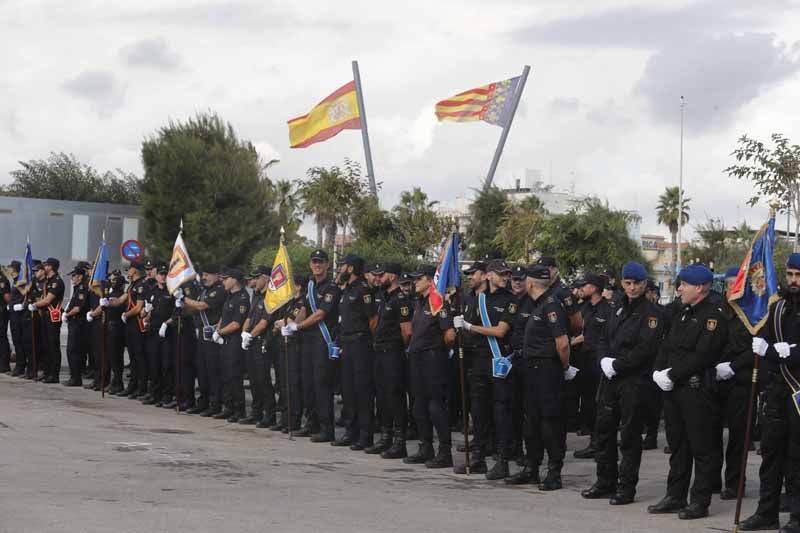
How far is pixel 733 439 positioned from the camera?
33.1 feet

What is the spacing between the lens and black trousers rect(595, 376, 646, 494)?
9242mm

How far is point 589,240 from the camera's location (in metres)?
33.0

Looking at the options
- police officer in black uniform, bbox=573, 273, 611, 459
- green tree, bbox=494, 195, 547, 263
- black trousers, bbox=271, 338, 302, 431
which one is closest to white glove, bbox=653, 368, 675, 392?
police officer in black uniform, bbox=573, 273, 611, 459

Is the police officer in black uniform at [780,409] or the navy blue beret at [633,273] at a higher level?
the navy blue beret at [633,273]

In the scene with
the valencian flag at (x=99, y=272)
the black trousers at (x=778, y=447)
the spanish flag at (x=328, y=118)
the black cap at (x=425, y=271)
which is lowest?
the black trousers at (x=778, y=447)

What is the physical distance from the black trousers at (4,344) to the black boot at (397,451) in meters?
11.3

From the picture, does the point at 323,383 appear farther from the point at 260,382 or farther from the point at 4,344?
the point at 4,344

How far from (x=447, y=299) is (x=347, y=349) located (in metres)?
1.58

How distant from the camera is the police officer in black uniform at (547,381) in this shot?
9992 millimetres

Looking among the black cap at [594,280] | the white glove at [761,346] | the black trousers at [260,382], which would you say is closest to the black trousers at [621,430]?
the white glove at [761,346]

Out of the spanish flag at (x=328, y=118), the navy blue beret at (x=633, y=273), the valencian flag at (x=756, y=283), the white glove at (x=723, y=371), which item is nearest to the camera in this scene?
the valencian flag at (x=756, y=283)

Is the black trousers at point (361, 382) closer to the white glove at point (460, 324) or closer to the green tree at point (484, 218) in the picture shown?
the white glove at point (460, 324)

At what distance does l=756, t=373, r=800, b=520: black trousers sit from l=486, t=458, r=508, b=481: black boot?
2.77 metres

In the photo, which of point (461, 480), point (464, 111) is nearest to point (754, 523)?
point (461, 480)
